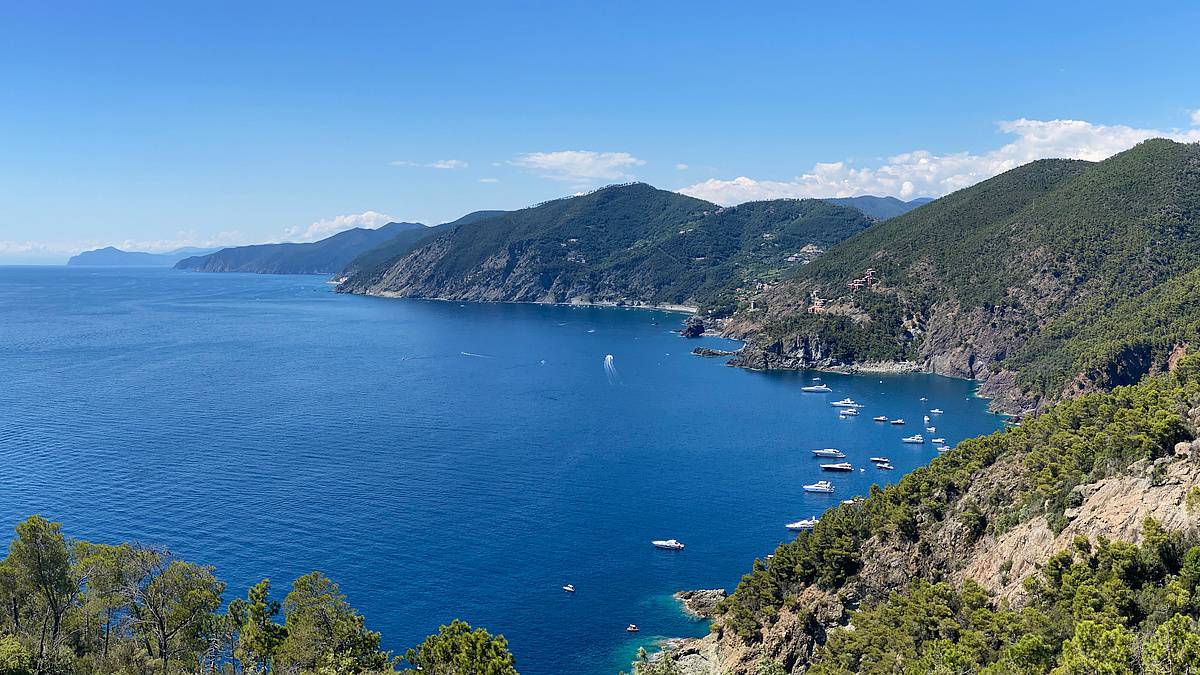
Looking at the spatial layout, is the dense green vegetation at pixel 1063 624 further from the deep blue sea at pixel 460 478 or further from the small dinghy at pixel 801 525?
the small dinghy at pixel 801 525

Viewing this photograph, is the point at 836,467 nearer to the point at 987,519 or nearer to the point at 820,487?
the point at 820,487

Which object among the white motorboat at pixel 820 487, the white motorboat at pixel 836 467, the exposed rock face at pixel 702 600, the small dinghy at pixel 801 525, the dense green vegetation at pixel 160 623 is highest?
the dense green vegetation at pixel 160 623

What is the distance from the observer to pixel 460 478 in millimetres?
108875

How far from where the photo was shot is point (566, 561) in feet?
277

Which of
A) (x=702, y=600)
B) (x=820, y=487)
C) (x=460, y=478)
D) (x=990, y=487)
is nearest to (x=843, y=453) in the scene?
(x=820, y=487)

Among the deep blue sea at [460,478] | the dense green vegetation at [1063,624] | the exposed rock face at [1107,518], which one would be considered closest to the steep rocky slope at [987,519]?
the exposed rock face at [1107,518]

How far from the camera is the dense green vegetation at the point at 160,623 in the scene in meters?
46.8

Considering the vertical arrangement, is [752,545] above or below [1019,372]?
below

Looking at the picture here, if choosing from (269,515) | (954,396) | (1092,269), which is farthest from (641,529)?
(1092,269)

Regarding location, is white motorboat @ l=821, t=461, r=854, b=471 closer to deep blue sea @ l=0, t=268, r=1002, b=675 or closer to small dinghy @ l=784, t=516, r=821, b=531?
deep blue sea @ l=0, t=268, r=1002, b=675

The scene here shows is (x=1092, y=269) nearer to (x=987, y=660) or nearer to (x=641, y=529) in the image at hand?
(x=641, y=529)

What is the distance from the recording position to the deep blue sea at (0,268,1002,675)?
7731 cm

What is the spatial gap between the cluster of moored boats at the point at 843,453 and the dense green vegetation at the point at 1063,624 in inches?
974

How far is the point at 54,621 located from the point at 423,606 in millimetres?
31575
